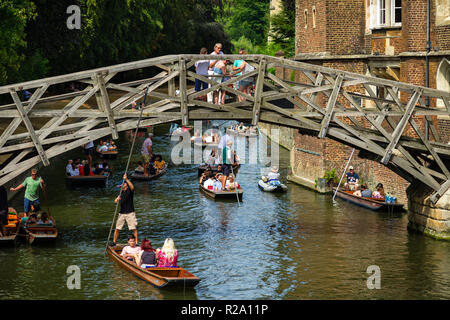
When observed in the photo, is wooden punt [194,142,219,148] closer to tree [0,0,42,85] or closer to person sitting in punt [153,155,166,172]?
person sitting in punt [153,155,166,172]

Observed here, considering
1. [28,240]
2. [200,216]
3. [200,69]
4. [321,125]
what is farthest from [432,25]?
[28,240]

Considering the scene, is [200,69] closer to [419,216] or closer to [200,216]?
[200,216]

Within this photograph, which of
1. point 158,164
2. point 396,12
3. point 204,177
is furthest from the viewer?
point 158,164

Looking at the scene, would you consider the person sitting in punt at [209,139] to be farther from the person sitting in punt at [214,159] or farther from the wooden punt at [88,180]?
the wooden punt at [88,180]

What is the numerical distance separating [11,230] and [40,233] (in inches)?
30.4

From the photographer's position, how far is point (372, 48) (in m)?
28.3

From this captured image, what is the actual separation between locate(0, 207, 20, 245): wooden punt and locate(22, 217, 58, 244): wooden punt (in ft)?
0.89

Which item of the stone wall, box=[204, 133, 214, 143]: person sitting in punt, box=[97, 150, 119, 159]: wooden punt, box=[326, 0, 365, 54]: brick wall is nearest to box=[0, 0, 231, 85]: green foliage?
box=[97, 150, 119, 159]: wooden punt

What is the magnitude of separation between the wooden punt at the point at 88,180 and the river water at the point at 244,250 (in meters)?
0.85

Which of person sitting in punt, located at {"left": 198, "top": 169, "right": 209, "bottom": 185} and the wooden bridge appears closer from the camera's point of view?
the wooden bridge

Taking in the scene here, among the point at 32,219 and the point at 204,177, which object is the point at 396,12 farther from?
the point at 32,219

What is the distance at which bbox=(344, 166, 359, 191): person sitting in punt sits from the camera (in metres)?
29.4

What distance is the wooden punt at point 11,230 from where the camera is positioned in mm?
21384

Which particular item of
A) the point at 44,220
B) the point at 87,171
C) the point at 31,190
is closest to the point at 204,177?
the point at 87,171
